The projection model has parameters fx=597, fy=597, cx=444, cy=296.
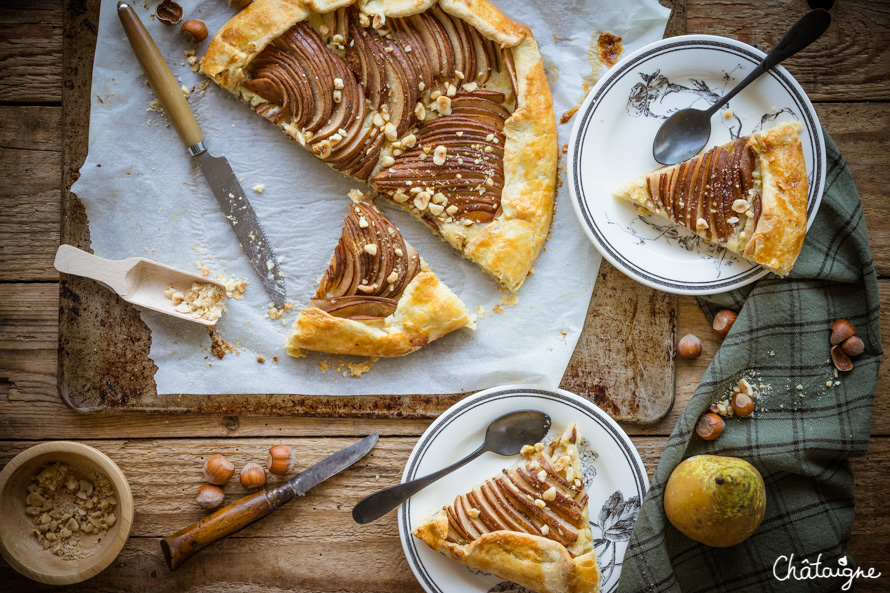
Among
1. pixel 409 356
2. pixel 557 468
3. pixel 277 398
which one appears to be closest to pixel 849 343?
pixel 557 468

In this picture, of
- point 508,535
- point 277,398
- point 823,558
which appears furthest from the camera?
point 277,398

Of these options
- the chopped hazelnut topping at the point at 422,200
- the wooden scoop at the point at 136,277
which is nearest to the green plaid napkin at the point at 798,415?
the chopped hazelnut topping at the point at 422,200

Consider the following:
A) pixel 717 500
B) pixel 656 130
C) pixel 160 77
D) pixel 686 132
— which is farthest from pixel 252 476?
pixel 686 132

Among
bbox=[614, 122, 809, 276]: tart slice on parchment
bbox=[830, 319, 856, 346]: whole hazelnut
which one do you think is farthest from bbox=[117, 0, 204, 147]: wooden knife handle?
bbox=[830, 319, 856, 346]: whole hazelnut

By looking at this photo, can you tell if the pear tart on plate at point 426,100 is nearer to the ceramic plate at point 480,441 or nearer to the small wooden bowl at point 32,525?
the ceramic plate at point 480,441

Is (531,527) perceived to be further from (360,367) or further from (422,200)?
(422,200)

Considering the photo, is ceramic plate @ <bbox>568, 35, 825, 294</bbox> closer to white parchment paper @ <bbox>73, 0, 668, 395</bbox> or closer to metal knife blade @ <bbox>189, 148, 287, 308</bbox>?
white parchment paper @ <bbox>73, 0, 668, 395</bbox>

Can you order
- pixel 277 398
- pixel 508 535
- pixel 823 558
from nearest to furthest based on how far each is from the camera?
pixel 508 535
pixel 823 558
pixel 277 398

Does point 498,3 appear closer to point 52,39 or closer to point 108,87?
point 108,87
